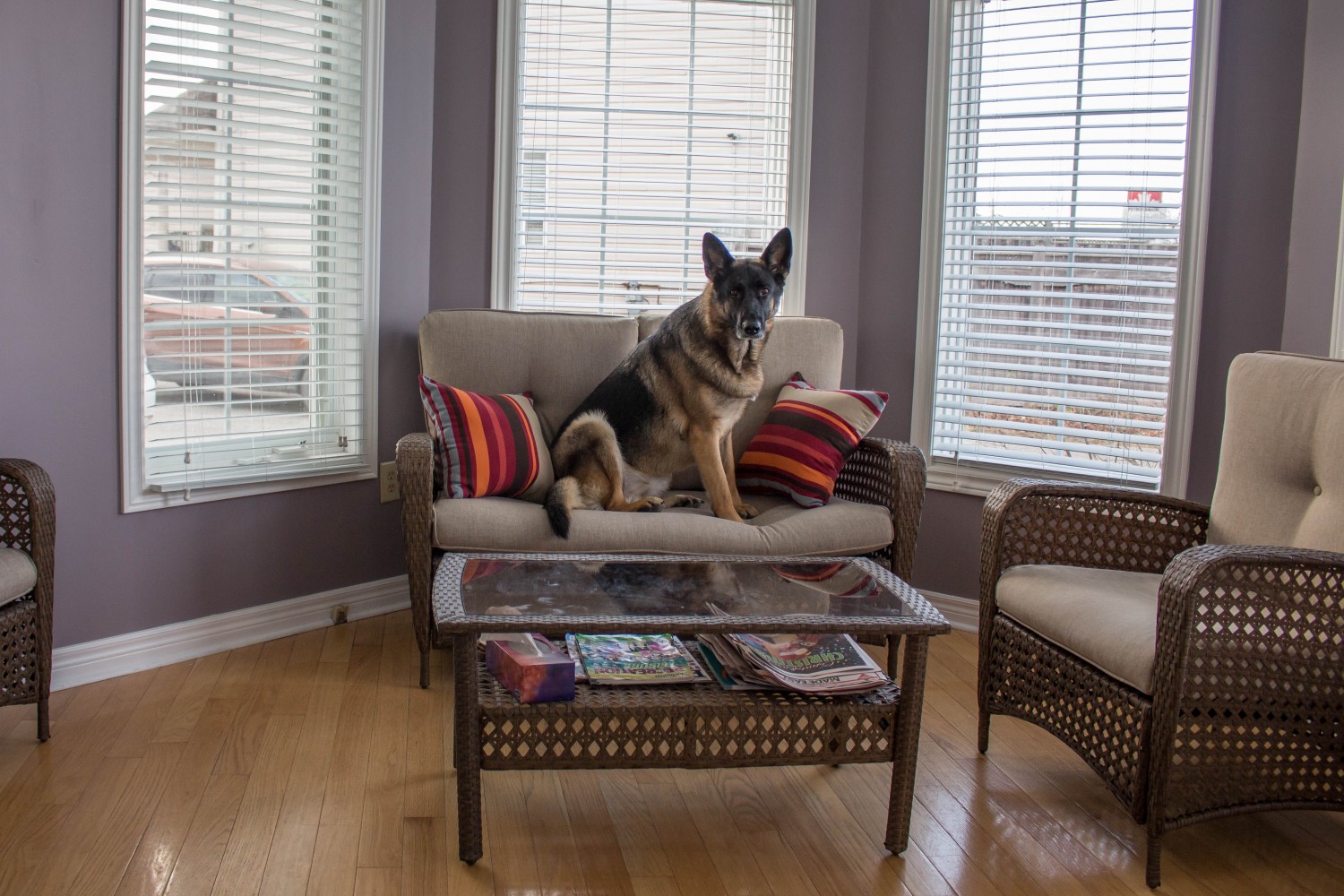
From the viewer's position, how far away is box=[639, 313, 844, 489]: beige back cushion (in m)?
3.44

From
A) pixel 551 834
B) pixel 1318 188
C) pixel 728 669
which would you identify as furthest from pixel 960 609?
pixel 551 834

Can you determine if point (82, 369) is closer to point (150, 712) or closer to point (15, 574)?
point (15, 574)

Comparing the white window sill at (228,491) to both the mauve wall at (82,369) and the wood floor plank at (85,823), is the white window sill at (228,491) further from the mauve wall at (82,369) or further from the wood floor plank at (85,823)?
the wood floor plank at (85,823)

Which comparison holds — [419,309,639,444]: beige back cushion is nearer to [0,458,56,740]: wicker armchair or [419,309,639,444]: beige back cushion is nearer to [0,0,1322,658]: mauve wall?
[0,0,1322,658]: mauve wall

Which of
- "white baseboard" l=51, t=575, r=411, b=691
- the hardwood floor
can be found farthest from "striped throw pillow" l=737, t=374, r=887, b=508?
"white baseboard" l=51, t=575, r=411, b=691

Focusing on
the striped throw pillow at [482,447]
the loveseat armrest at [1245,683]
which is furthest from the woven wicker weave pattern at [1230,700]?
the striped throw pillow at [482,447]

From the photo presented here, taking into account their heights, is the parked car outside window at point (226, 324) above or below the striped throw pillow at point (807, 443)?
above

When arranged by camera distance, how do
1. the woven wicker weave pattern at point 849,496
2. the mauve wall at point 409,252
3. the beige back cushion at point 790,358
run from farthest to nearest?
the beige back cushion at point 790,358 → the woven wicker weave pattern at point 849,496 → the mauve wall at point 409,252

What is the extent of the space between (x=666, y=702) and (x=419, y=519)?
1029 millimetres

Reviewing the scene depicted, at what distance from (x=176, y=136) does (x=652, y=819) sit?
7.08 ft

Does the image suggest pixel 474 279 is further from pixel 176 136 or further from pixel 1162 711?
pixel 1162 711

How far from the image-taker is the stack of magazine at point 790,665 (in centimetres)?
208

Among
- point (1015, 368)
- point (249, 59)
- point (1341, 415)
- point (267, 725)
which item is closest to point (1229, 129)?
point (1015, 368)

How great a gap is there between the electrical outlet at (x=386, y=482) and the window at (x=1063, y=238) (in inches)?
68.6
